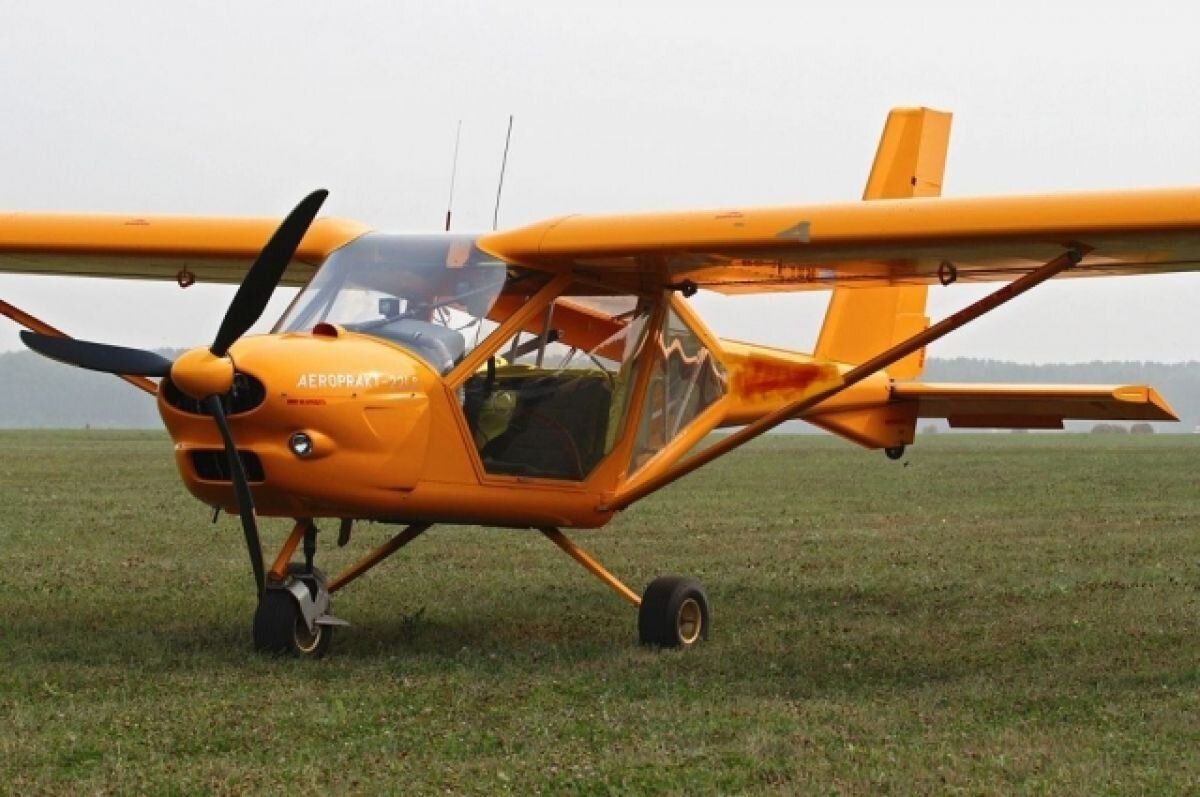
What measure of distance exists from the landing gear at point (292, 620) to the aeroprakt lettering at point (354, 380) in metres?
1.26

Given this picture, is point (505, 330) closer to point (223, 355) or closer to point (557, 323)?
point (557, 323)

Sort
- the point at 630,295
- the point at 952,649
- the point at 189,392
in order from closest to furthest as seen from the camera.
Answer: the point at 189,392 < the point at 952,649 < the point at 630,295

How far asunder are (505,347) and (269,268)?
158 cm

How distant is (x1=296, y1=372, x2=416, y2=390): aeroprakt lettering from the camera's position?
29.6 feet

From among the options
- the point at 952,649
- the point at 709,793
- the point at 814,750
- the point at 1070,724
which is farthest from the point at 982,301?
the point at 709,793

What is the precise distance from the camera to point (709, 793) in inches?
259

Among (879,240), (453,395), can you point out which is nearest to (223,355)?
(453,395)

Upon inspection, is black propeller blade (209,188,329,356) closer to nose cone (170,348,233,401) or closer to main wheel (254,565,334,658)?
nose cone (170,348,233,401)

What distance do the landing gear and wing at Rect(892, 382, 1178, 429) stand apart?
230 inches

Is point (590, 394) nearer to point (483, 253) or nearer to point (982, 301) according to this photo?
point (483, 253)

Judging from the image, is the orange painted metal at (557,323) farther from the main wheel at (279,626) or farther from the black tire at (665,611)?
the black tire at (665,611)

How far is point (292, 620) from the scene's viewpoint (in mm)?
9680

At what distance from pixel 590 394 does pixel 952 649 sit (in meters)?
2.63

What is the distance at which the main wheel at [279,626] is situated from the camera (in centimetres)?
966
